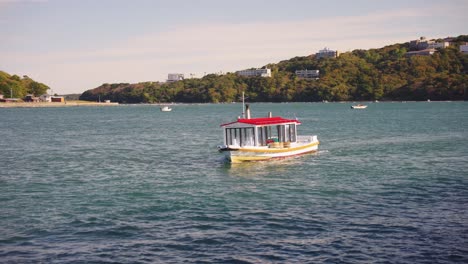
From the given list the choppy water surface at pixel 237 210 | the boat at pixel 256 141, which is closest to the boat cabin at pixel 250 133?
the boat at pixel 256 141

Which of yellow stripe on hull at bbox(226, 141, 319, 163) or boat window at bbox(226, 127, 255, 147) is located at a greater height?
boat window at bbox(226, 127, 255, 147)

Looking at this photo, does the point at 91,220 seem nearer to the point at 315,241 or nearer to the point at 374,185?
the point at 315,241

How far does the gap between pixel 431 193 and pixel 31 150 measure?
163 ft

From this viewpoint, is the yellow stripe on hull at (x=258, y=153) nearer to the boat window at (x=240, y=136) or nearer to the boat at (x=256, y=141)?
the boat at (x=256, y=141)

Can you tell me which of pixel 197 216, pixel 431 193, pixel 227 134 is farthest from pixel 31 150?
pixel 431 193

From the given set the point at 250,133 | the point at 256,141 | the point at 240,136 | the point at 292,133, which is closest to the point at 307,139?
the point at 292,133

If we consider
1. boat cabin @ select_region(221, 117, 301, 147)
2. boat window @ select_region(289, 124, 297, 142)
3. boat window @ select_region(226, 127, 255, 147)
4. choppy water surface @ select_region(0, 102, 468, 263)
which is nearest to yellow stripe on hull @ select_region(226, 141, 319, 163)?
boat cabin @ select_region(221, 117, 301, 147)

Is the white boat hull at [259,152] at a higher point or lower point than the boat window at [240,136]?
lower

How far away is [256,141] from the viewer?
50.5 meters

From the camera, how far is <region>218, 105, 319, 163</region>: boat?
48.6 meters

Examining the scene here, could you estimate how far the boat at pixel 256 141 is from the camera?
159ft

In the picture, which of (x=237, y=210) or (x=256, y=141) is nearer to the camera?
(x=237, y=210)

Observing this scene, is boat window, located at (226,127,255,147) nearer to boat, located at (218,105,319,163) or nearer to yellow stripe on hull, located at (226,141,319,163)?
boat, located at (218,105,319,163)

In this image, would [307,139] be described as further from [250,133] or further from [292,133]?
[250,133]
